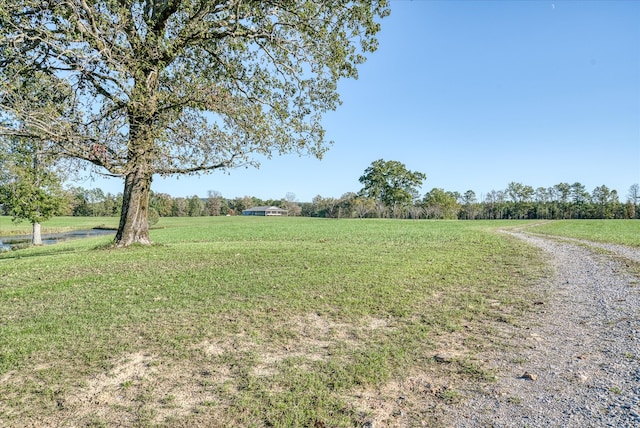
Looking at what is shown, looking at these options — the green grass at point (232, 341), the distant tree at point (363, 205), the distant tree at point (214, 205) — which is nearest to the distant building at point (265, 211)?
the distant tree at point (214, 205)

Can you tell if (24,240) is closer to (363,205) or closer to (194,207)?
(363,205)

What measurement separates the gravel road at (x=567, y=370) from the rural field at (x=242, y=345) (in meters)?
0.26

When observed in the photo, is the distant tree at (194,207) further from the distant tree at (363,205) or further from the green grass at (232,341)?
the green grass at (232,341)

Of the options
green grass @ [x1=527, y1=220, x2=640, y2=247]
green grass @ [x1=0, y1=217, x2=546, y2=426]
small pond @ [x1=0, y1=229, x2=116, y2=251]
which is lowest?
small pond @ [x1=0, y1=229, x2=116, y2=251]

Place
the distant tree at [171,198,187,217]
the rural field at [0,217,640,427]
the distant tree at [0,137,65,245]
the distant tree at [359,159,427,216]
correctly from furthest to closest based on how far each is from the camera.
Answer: the distant tree at [171,198,187,217]
the distant tree at [359,159,427,216]
the distant tree at [0,137,65,245]
the rural field at [0,217,640,427]

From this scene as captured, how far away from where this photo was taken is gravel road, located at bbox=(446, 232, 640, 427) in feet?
9.59

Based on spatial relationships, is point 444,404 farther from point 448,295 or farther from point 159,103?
point 159,103

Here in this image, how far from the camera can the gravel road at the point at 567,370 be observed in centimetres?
292

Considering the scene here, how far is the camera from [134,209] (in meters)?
12.9

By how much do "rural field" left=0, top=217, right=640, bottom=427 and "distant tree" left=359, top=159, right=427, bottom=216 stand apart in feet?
257

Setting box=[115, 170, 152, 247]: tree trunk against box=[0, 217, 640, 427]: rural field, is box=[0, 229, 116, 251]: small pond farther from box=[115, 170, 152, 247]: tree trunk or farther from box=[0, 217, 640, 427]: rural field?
box=[0, 217, 640, 427]: rural field

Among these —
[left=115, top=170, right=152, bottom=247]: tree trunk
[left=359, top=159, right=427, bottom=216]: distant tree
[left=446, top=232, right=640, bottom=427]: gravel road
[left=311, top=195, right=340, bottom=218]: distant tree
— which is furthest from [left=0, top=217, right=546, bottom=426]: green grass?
[left=311, top=195, right=340, bottom=218]: distant tree

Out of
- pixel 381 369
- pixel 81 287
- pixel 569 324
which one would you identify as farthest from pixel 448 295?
pixel 81 287

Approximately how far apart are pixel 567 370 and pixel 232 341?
152 inches
